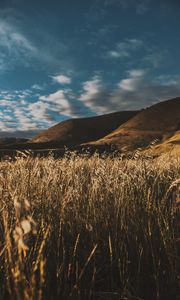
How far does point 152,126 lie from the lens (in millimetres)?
81438

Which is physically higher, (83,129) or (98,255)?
(83,129)

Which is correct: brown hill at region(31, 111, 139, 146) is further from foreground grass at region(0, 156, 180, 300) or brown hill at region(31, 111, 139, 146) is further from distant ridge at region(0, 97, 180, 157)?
foreground grass at region(0, 156, 180, 300)

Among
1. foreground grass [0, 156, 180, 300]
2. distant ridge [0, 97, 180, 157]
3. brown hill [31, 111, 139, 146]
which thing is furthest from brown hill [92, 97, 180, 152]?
foreground grass [0, 156, 180, 300]

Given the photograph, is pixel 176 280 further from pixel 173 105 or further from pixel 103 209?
pixel 173 105

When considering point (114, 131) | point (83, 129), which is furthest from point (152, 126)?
point (83, 129)

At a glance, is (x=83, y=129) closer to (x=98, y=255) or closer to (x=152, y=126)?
(x=152, y=126)

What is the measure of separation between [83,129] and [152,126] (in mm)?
32479

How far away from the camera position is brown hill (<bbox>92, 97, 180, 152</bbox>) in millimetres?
67394

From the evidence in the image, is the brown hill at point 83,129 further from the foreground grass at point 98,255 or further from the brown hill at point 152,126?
the foreground grass at point 98,255

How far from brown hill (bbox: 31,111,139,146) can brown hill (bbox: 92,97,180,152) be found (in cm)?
1592

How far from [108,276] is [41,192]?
1.60 m

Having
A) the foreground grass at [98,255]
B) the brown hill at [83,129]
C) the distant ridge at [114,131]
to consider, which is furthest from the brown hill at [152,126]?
the foreground grass at [98,255]

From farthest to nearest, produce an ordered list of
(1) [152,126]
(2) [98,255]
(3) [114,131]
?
(3) [114,131]
(1) [152,126]
(2) [98,255]

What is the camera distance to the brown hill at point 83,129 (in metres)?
99.1
